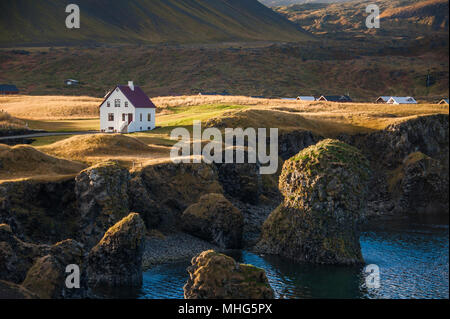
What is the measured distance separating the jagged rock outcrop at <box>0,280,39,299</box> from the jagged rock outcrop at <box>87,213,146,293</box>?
1147cm

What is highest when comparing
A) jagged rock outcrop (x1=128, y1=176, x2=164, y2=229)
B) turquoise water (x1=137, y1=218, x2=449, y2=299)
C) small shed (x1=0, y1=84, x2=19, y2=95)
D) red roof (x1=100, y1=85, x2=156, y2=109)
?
small shed (x1=0, y1=84, x2=19, y2=95)

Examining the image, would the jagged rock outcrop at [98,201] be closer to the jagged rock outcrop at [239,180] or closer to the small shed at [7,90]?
the jagged rock outcrop at [239,180]

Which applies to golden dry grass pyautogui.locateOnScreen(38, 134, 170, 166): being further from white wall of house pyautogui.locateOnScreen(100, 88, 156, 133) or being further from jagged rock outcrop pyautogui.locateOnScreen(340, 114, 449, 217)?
jagged rock outcrop pyautogui.locateOnScreen(340, 114, 449, 217)

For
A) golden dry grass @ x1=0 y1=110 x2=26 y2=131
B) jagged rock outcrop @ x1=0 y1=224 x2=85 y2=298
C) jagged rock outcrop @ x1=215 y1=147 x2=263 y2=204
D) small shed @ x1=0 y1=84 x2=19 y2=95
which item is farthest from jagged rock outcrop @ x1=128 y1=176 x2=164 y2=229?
small shed @ x1=0 y1=84 x2=19 y2=95

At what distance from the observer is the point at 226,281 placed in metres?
36.7

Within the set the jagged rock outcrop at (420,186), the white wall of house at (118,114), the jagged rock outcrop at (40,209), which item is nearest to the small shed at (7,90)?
the white wall of house at (118,114)

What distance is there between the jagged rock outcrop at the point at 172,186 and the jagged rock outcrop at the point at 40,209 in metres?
7.21

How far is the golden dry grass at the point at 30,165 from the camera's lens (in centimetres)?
5925

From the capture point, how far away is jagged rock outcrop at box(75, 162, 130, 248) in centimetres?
5581

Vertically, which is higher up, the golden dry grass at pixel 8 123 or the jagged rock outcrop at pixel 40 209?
the golden dry grass at pixel 8 123

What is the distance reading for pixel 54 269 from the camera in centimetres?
3838

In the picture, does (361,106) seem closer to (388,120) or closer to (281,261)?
(388,120)

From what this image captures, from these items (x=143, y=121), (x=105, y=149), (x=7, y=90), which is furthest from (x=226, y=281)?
(x=7, y=90)

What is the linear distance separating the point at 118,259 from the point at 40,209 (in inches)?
477
